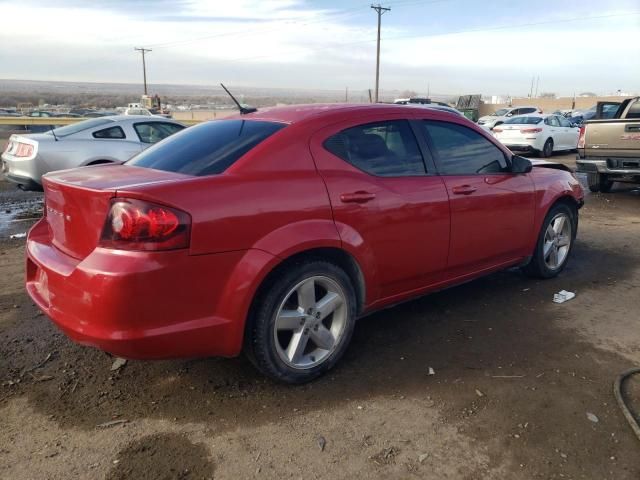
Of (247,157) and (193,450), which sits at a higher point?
(247,157)

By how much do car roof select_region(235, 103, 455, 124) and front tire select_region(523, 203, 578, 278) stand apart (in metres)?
1.99

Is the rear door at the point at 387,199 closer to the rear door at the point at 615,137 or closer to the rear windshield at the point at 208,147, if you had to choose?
the rear windshield at the point at 208,147

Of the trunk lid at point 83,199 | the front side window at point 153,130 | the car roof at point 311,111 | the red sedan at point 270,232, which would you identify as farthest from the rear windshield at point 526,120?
the trunk lid at point 83,199

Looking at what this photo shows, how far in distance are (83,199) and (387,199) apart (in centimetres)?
177

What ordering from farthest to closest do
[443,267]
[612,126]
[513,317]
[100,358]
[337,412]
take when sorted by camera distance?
[612,126], [513,317], [443,267], [100,358], [337,412]

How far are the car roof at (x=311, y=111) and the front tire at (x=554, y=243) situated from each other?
199 centimetres

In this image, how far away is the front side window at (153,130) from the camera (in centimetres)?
930

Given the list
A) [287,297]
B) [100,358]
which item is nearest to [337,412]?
[287,297]

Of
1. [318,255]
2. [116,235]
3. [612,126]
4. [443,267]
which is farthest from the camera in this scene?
[612,126]

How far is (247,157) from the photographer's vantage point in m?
3.01

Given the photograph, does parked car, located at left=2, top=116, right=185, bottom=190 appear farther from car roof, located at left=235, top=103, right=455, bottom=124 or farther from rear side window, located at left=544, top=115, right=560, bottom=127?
rear side window, located at left=544, top=115, right=560, bottom=127

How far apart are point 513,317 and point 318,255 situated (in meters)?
→ 1.92

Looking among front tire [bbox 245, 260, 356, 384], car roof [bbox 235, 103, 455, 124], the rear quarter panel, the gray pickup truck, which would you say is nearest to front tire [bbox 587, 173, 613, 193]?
the gray pickup truck

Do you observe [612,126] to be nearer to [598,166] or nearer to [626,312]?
[598,166]
